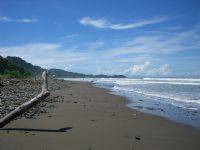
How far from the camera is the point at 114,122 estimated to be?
35.1ft

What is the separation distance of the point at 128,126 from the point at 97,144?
2.73 meters

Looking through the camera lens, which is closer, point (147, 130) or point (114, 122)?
point (147, 130)

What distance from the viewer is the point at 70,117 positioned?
37.5 feet

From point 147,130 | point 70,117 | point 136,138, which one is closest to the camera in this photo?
point 136,138

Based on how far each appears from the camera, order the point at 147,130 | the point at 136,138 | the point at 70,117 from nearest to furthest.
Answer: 1. the point at 136,138
2. the point at 147,130
3. the point at 70,117

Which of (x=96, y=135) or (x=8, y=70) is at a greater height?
(x=8, y=70)

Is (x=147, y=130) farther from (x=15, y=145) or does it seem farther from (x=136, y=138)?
(x=15, y=145)

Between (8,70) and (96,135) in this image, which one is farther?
(8,70)

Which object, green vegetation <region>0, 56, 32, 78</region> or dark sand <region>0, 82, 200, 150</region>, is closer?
dark sand <region>0, 82, 200, 150</region>

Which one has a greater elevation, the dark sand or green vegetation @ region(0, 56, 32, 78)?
green vegetation @ region(0, 56, 32, 78)

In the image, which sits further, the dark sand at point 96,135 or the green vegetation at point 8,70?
the green vegetation at point 8,70

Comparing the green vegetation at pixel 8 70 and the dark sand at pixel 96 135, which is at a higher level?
the green vegetation at pixel 8 70

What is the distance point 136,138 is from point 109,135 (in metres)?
0.82

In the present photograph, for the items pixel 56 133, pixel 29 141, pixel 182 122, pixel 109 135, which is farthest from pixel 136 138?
pixel 182 122
